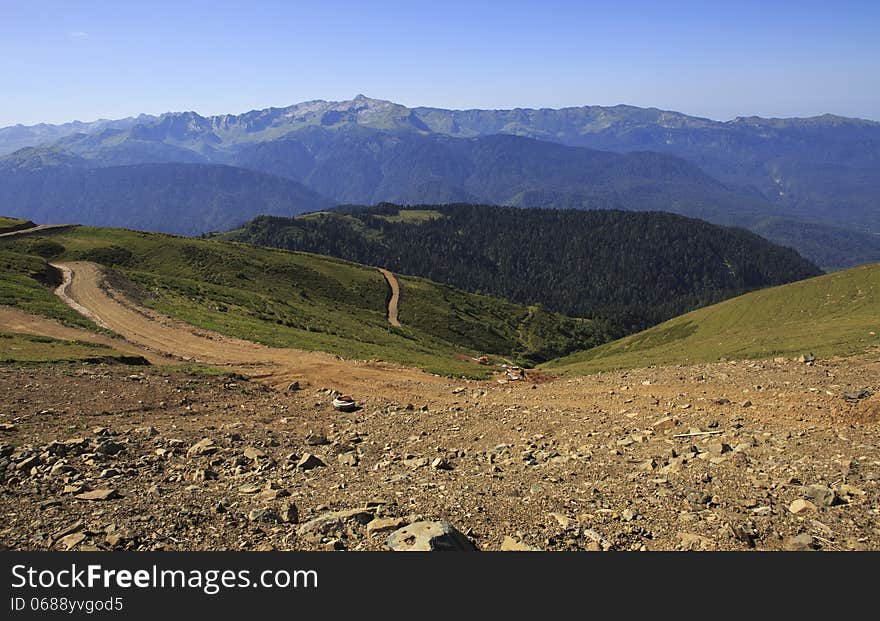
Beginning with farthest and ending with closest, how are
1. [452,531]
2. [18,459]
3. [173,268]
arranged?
[173,268] → [18,459] → [452,531]

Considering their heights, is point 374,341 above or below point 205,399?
below

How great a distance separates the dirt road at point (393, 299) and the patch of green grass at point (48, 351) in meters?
59.0

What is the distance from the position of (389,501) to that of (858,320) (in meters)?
43.9

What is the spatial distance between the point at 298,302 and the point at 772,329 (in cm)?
5818

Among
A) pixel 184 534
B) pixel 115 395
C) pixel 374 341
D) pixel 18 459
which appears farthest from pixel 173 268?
pixel 184 534

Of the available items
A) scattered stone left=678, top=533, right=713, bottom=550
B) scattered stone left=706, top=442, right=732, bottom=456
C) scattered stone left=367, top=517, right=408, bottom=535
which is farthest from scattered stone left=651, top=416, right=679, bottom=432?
scattered stone left=367, top=517, right=408, bottom=535

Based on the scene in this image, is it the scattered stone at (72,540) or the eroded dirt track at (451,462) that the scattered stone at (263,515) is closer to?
the eroded dirt track at (451,462)

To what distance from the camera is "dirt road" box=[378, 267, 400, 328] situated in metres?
98.0

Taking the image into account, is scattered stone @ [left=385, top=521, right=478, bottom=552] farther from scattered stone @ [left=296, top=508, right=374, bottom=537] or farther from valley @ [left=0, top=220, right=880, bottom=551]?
scattered stone @ [left=296, top=508, right=374, bottom=537]

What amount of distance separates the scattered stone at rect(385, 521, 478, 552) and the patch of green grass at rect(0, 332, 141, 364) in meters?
24.5

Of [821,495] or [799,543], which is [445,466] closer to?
[799,543]

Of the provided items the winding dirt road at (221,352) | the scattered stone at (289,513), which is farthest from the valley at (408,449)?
the winding dirt road at (221,352)

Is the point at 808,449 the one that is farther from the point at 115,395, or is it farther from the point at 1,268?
the point at 1,268

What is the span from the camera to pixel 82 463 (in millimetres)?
14227
